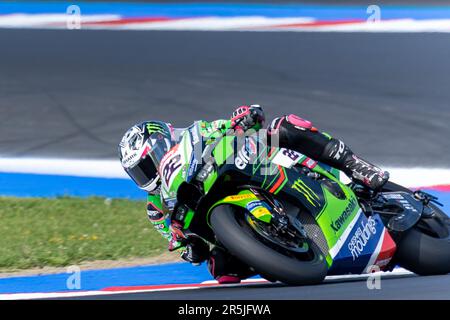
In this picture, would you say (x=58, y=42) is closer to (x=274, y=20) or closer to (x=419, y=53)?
(x=274, y=20)

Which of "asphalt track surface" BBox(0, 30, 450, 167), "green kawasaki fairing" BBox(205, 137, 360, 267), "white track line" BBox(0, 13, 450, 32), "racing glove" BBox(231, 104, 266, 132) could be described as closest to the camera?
"green kawasaki fairing" BBox(205, 137, 360, 267)

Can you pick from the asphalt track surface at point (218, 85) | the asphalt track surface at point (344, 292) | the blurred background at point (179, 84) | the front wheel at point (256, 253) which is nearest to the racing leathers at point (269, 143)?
the asphalt track surface at point (344, 292)

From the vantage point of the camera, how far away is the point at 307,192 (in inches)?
194

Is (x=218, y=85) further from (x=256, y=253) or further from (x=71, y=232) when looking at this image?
(x=256, y=253)

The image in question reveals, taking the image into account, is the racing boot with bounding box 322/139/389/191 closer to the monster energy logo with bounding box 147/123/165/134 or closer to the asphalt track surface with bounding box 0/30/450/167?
the monster energy logo with bounding box 147/123/165/134

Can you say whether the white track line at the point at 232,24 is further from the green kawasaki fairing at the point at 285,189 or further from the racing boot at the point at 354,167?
the green kawasaki fairing at the point at 285,189

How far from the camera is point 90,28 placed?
11.1m

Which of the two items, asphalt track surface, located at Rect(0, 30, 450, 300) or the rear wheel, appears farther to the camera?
asphalt track surface, located at Rect(0, 30, 450, 300)

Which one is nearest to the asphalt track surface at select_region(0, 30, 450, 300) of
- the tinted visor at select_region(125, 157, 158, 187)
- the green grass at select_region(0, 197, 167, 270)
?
the green grass at select_region(0, 197, 167, 270)

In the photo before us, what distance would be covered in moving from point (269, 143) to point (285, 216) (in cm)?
81

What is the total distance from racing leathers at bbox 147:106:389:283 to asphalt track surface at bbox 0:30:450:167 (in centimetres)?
329

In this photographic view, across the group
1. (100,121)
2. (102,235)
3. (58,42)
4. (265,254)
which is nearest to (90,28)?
(58,42)

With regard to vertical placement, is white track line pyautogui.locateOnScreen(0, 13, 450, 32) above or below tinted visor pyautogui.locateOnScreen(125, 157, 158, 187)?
above

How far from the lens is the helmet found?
5062 mm
